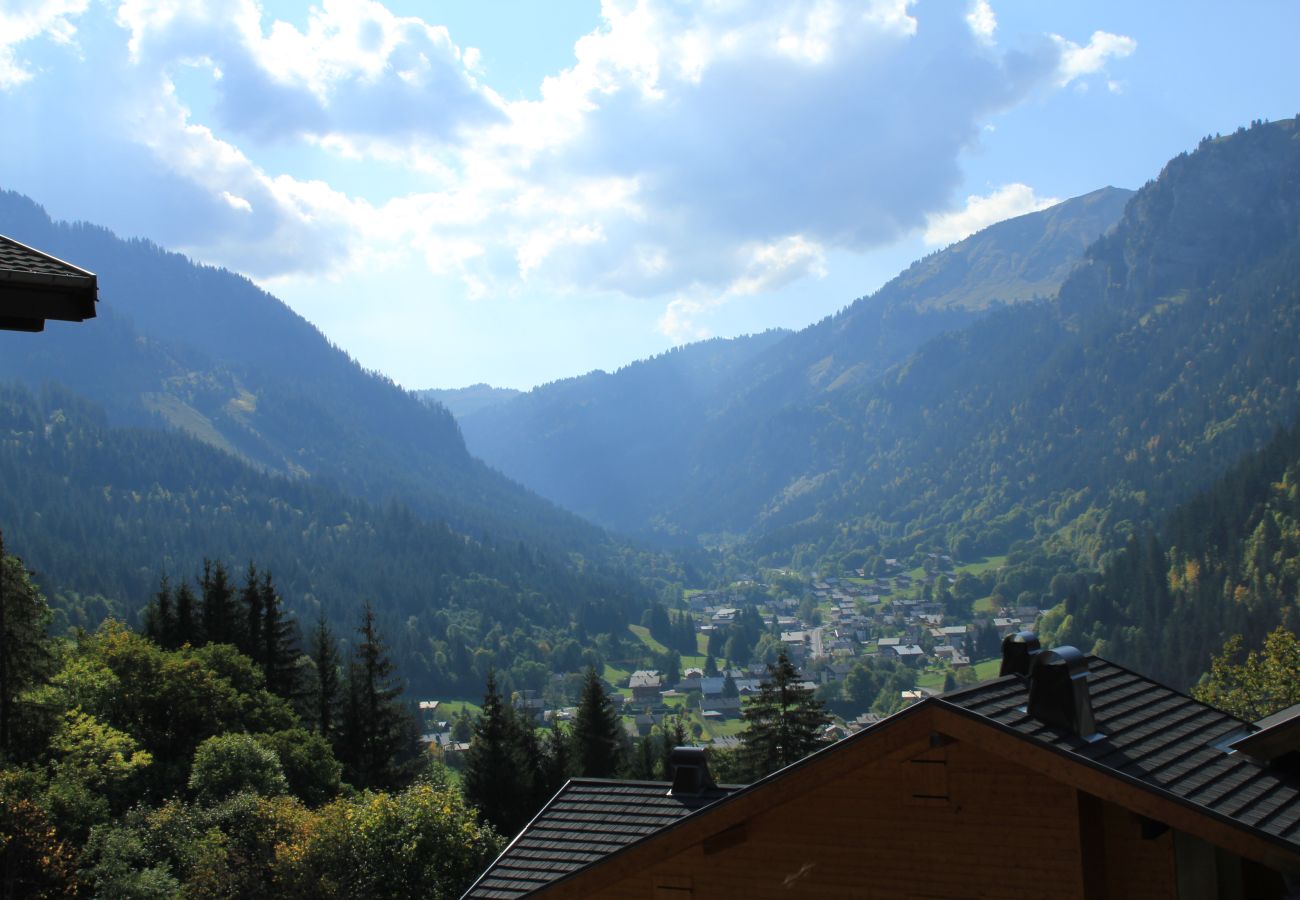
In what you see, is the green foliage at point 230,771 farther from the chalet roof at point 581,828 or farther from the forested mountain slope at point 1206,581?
the forested mountain slope at point 1206,581

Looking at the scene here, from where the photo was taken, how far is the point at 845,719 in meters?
173

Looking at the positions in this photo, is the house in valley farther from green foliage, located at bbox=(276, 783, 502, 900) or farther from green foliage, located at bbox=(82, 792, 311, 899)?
green foliage, located at bbox=(82, 792, 311, 899)

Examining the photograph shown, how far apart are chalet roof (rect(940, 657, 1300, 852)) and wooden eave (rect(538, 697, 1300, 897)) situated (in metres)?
0.07

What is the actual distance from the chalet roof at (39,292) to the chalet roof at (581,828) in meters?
9.43

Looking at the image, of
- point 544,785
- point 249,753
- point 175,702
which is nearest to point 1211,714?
point 249,753

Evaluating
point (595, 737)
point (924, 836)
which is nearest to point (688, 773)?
point (924, 836)

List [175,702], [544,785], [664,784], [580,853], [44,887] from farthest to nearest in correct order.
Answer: [544,785], [175,702], [44,887], [664,784], [580,853]

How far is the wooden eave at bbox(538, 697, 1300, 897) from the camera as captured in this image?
352 inches

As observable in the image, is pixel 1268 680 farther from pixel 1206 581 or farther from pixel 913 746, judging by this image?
pixel 1206 581

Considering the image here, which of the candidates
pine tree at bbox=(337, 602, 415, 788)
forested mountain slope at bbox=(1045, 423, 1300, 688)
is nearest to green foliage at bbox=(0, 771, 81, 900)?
pine tree at bbox=(337, 602, 415, 788)

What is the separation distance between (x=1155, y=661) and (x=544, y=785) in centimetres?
11305

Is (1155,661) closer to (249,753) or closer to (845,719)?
(845,719)

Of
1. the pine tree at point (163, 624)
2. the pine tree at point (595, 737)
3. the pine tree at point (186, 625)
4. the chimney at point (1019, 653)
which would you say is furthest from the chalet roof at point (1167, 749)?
the pine tree at point (186, 625)

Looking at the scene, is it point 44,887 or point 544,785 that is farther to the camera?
point 544,785
